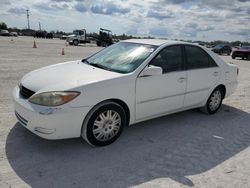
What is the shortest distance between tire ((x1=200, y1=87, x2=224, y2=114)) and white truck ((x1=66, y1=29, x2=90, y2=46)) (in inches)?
1375

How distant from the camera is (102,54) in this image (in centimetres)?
529

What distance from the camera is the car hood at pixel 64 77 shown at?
12.5 ft

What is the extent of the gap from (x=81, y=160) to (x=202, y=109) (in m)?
3.41

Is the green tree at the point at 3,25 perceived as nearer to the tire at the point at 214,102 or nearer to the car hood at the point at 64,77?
the car hood at the point at 64,77

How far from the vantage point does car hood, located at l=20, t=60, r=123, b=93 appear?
12.5 ft

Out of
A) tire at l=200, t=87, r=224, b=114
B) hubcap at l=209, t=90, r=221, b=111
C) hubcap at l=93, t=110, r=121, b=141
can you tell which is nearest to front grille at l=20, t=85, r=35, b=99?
hubcap at l=93, t=110, r=121, b=141

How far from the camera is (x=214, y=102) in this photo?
6.07 meters

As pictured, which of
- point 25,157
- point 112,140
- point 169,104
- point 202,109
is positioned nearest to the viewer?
point 25,157

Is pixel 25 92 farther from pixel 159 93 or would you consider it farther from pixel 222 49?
pixel 222 49

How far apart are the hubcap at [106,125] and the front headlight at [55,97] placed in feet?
1.87

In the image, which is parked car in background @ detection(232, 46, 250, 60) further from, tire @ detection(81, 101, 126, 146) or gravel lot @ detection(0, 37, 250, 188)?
tire @ detection(81, 101, 126, 146)

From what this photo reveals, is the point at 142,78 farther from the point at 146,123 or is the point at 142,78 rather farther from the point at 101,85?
the point at 146,123

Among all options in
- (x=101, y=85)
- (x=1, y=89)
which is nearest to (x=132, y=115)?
(x=101, y=85)

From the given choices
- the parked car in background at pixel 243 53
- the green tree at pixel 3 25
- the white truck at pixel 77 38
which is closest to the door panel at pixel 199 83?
the parked car in background at pixel 243 53
